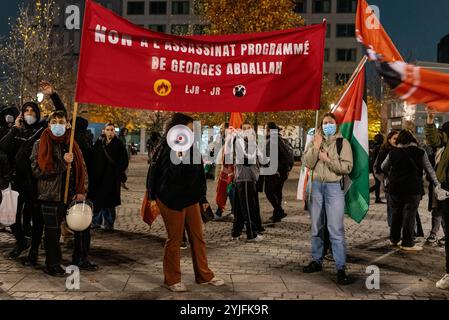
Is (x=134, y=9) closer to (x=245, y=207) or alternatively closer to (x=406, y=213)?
(x=245, y=207)

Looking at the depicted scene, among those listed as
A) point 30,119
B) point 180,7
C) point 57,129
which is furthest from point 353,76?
point 180,7

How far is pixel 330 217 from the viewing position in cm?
709

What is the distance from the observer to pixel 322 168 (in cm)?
717

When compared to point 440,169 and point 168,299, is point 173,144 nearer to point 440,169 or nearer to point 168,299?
point 168,299

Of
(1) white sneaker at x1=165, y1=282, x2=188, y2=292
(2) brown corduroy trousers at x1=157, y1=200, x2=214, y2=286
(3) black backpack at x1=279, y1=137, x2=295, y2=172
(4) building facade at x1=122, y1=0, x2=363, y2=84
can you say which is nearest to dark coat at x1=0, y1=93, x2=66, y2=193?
(2) brown corduroy trousers at x1=157, y1=200, x2=214, y2=286

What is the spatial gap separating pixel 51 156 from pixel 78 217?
843 millimetres

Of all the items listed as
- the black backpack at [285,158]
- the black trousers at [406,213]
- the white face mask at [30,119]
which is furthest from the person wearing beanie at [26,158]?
the black backpack at [285,158]

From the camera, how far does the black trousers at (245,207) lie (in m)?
9.71

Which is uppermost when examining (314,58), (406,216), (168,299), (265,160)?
(314,58)

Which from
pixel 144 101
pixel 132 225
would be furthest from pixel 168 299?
pixel 132 225

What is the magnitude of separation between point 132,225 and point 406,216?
5.31 m

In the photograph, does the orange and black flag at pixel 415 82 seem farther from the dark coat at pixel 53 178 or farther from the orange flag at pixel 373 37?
the dark coat at pixel 53 178

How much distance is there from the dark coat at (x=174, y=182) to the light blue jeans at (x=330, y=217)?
164 centimetres

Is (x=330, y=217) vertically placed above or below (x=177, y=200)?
below
